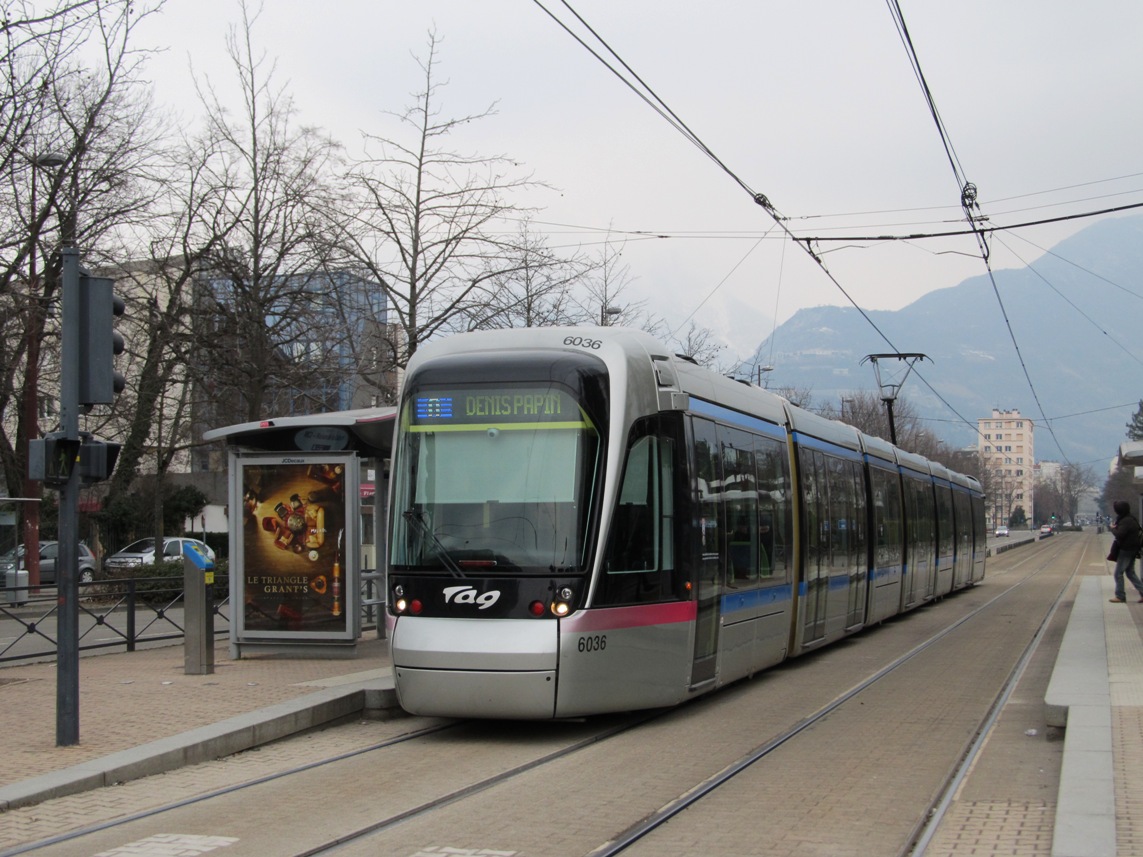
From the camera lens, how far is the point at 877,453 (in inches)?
808

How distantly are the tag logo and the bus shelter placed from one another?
5.10m

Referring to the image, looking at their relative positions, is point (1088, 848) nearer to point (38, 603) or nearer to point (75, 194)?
point (38, 603)

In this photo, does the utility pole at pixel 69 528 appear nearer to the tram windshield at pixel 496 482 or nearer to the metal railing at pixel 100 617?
the tram windshield at pixel 496 482

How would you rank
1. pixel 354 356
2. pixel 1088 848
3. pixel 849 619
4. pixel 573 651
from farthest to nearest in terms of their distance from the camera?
pixel 354 356, pixel 849 619, pixel 573 651, pixel 1088 848

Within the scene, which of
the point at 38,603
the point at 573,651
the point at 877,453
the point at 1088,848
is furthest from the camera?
the point at 877,453

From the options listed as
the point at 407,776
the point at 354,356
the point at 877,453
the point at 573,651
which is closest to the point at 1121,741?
the point at 573,651

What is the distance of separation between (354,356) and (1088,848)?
771 inches

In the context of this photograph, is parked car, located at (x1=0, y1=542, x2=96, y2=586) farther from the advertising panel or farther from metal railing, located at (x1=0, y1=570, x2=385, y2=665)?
the advertising panel

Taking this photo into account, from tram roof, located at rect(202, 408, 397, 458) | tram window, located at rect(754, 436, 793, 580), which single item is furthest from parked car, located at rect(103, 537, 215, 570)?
tram window, located at rect(754, 436, 793, 580)

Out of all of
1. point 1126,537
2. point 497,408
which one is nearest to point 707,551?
point 497,408

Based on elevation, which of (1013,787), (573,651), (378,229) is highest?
(378,229)

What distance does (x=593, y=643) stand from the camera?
9.54 m

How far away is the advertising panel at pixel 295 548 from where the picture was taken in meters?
14.6

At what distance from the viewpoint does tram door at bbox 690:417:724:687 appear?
11.0 meters
